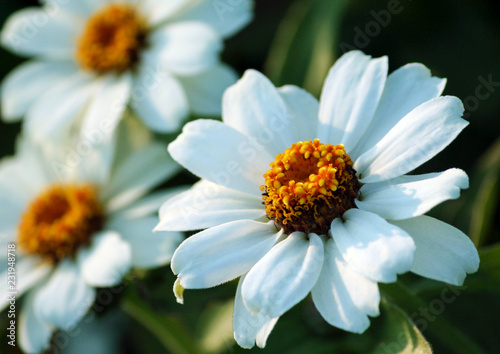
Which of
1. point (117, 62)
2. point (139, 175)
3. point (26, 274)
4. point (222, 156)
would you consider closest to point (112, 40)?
point (117, 62)

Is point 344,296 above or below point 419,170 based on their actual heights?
above

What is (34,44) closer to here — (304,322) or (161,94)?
(161,94)

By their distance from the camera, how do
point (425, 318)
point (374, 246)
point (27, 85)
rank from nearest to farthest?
1. point (374, 246)
2. point (425, 318)
3. point (27, 85)

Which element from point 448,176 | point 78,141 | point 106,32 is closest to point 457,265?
point 448,176

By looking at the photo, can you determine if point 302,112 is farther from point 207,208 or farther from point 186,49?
point 186,49

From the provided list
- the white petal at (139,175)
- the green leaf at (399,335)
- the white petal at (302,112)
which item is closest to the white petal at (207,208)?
the white petal at (302,112)

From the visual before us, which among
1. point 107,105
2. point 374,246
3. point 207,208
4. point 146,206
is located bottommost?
point 146,206

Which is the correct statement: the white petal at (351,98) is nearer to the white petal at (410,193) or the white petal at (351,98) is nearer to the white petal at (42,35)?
the white petal at (410,193)
